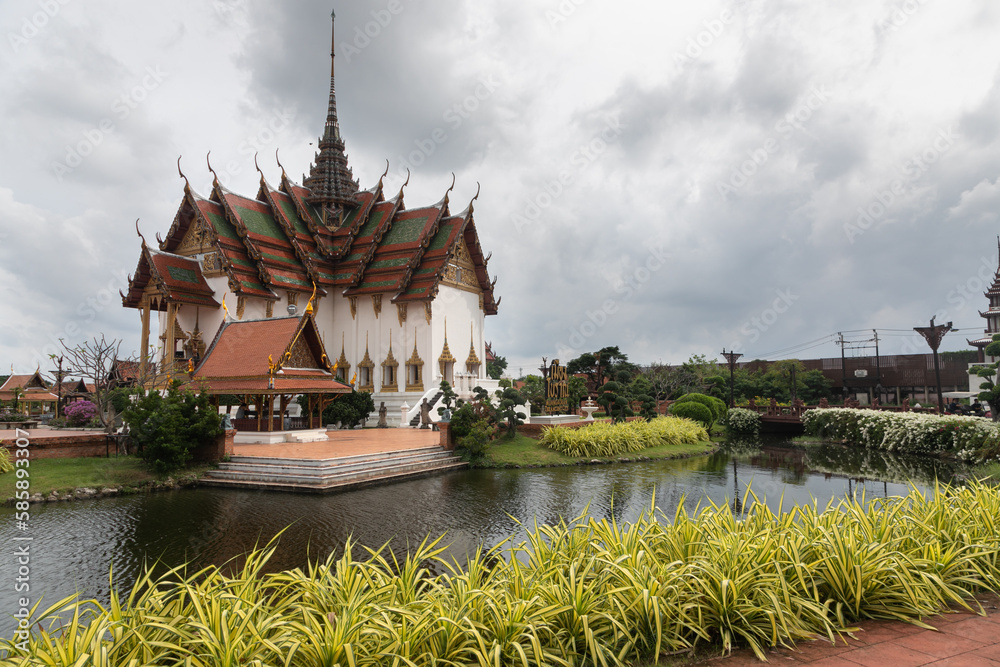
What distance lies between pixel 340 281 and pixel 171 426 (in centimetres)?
1480

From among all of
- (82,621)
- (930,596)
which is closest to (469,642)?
(930,596)

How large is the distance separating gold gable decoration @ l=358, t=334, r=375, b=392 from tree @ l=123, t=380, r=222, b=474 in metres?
12.4

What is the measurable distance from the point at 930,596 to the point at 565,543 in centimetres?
236

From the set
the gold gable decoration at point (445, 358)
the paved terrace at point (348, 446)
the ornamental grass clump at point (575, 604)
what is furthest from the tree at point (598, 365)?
the ornamental grass clump at point (575, 604)

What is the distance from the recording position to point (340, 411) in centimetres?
2031

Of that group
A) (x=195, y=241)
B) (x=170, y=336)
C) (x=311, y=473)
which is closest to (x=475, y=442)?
(x=311, y=473)

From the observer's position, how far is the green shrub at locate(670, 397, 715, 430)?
24658 mm

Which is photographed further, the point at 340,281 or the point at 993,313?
the point at 993,313

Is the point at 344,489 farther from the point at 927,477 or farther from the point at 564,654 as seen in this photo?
the point at 927,477

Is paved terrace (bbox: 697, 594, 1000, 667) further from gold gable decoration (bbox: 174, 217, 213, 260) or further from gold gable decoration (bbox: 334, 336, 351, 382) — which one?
gold gable decoration (bbox: 174, 217, 213, 260)

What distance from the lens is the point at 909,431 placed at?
59.7 feet

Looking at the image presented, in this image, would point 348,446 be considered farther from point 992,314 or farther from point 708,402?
point 992,314

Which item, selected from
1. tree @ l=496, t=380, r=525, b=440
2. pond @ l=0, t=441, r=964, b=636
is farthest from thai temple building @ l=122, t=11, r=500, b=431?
pond @ l=0, t=441, r=964, b=636

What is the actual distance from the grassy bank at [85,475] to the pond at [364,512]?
0.67 meters
